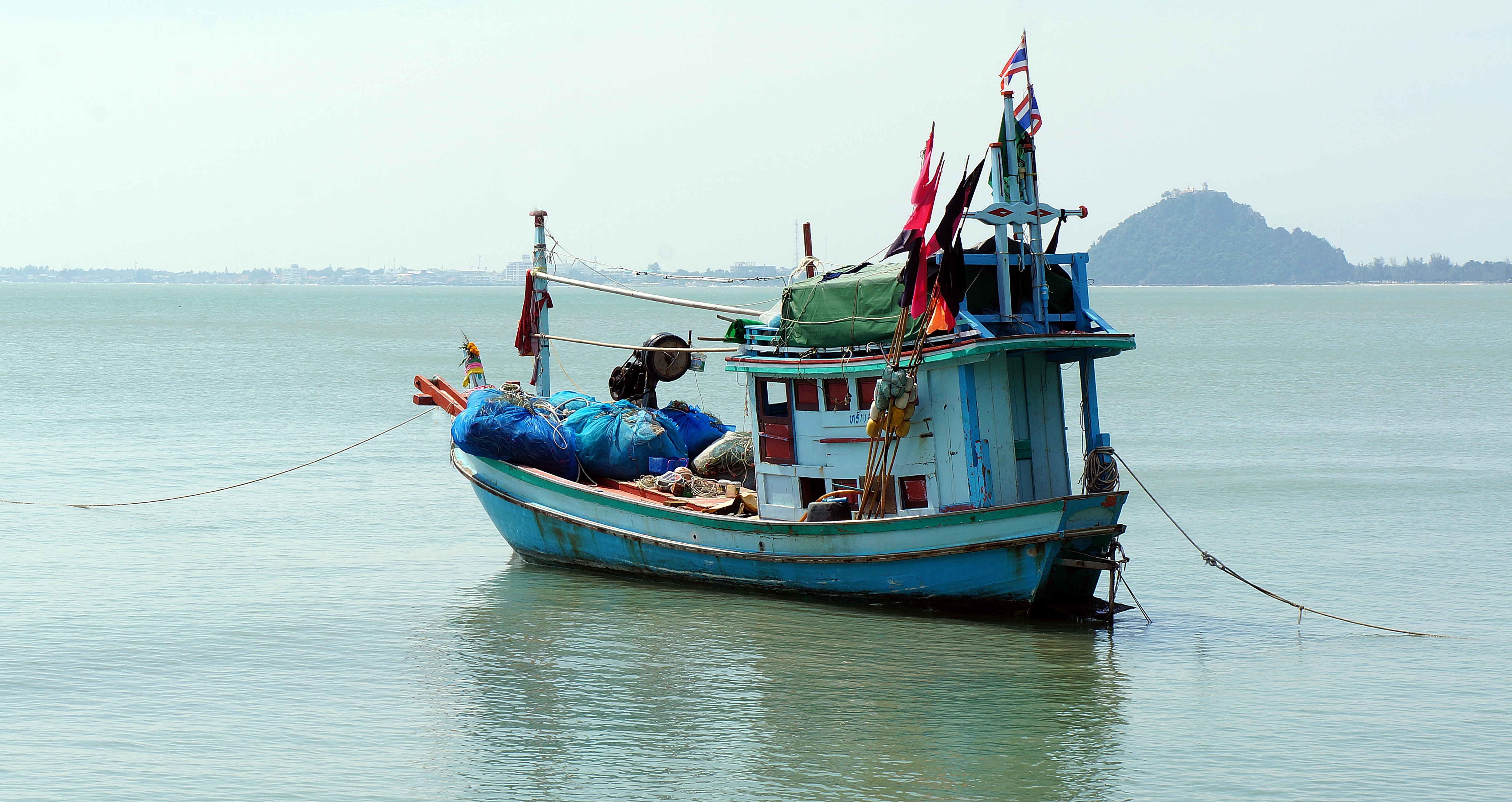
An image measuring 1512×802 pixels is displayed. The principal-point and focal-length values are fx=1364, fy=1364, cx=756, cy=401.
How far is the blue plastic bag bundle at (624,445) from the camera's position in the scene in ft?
63.3

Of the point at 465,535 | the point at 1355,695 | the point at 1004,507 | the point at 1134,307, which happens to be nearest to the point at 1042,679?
the point at 1004,507

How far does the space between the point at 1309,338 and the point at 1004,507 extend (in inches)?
3352

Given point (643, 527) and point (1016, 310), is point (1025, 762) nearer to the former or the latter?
point (1016, 310)

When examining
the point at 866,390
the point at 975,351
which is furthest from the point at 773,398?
the point at 975,351

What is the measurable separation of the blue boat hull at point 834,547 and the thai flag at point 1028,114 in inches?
169

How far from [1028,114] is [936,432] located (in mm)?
3792

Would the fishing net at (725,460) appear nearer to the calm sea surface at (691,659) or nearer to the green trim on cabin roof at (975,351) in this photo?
the calm sea surface at (691,659)

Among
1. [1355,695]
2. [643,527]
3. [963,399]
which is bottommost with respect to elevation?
[1355,695]

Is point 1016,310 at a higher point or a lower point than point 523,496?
higher

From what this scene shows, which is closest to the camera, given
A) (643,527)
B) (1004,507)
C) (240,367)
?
(1004,507)

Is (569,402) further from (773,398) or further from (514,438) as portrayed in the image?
(773,398)

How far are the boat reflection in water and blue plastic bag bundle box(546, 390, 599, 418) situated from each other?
388cm

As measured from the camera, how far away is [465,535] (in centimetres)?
2245

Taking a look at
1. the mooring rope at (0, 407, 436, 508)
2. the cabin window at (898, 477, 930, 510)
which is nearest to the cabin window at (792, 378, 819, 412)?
the cabin window at (898, 477, 930, 510)
